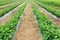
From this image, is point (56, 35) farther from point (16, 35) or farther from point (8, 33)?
point (16, 35)

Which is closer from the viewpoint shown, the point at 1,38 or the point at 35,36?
the point at 1,38

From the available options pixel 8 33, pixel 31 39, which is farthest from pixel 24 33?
pixel 8 33

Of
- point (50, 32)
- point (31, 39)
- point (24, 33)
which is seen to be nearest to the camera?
point (50, 32)

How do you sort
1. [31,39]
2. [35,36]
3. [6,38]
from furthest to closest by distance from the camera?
[35,36], [31,39], [6,38]

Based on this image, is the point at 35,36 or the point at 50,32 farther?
the point at 35,36

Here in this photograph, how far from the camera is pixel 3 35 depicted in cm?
997

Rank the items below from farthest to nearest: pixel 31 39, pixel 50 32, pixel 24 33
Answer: pixel 24 33, pixel 31 39, pixel 50 32

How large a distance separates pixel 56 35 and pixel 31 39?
2.39 m

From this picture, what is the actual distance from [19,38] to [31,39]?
945mm

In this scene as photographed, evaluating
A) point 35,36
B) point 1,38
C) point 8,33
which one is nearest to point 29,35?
point 35,36

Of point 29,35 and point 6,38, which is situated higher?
point 6,38

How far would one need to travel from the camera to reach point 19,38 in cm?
1193

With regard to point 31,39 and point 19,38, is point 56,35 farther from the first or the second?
point 19,38

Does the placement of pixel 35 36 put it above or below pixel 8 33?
below
